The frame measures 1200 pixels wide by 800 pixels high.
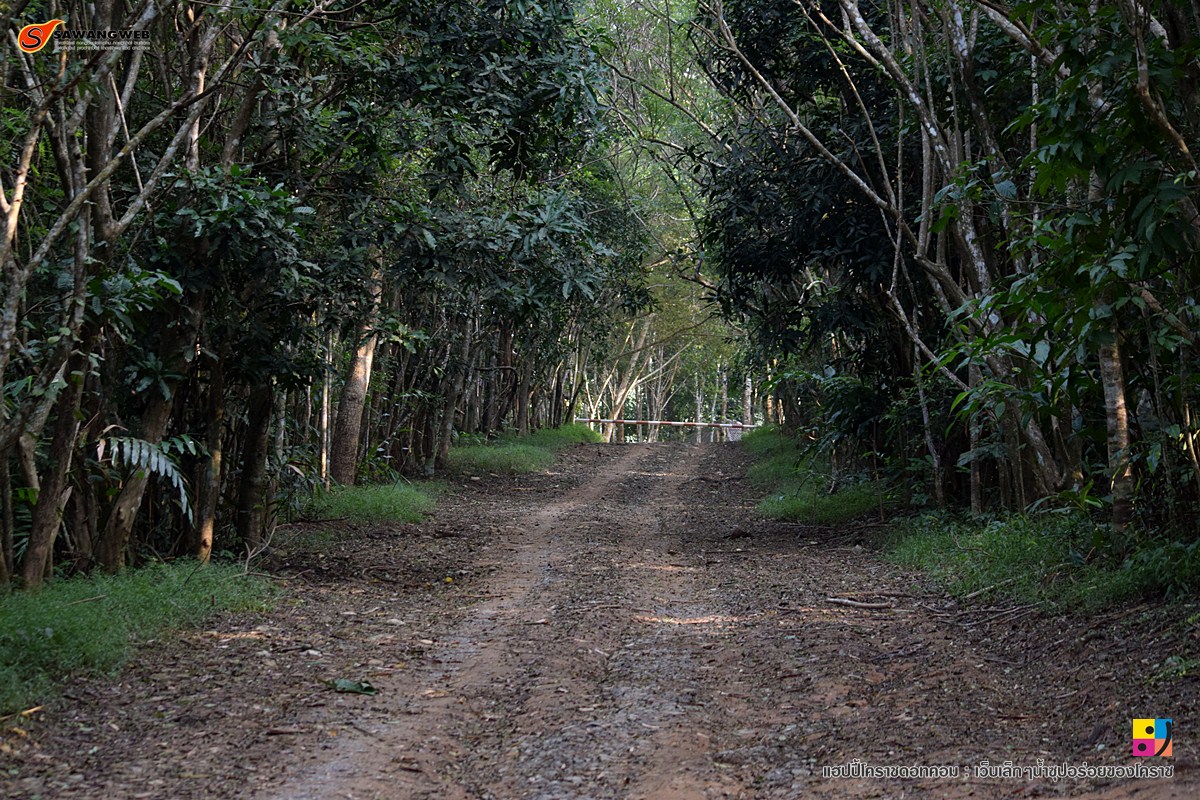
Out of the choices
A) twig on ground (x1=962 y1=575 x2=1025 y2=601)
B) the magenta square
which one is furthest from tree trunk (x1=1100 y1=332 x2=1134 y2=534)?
the magenta square

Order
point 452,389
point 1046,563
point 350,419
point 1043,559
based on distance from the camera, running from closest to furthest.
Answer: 1. point 1046,563
2. point 1043,559
3. point 350,419
4. point 452,389

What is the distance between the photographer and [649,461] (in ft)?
88.1

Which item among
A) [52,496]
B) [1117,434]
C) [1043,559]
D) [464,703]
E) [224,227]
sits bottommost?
[464,703]

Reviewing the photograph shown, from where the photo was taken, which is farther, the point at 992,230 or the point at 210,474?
the point at 992,230

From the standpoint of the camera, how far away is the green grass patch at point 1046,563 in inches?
239

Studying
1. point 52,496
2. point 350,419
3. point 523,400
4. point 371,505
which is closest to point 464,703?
point 52,496

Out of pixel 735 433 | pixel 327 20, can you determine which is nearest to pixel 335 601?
pixel 327 20

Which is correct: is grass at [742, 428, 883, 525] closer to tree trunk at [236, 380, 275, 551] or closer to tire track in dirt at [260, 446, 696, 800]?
tire track in dirt at [260, 446, 696, 800]

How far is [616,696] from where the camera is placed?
5730mm

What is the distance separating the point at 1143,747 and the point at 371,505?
1079 cm

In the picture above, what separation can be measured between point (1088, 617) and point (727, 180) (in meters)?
8.06

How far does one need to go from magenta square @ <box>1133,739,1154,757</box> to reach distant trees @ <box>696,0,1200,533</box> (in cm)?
228

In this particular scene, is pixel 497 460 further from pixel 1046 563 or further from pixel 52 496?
pixel 1046 563

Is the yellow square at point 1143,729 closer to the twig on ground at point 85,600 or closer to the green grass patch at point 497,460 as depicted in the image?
the twig on ground at point 85,600
